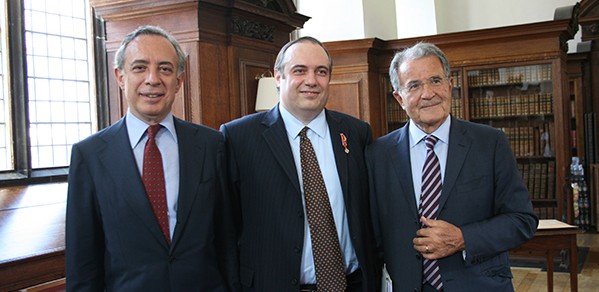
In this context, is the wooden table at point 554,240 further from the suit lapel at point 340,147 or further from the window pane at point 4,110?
the window pane at point 4,110

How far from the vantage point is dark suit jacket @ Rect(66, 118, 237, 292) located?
188 cm

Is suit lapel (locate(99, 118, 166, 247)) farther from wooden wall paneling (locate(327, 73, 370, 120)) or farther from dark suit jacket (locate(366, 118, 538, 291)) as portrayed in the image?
wooden wall paneling (locate(327, 73, 370, 120))

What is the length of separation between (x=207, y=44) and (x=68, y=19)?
2393mm

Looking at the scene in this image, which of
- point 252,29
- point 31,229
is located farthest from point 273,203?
point 252,29

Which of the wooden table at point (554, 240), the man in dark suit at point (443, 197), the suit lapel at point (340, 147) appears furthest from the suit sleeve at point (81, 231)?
the wooden table at point (554, 240)

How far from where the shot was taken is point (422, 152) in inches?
92.4

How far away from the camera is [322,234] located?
2295 millimetres

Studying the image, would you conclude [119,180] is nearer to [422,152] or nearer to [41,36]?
[422,152]

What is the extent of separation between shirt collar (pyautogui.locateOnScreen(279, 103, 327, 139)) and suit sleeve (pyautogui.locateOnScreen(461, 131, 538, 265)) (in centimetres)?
69

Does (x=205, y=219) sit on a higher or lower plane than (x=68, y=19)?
lower

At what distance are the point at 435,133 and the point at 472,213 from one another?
351 mm

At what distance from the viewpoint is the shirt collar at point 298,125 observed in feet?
7.92

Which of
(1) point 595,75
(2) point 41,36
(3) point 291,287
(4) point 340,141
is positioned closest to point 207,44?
(2) point 41,36

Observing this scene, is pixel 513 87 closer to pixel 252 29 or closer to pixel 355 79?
pixel 355 79
